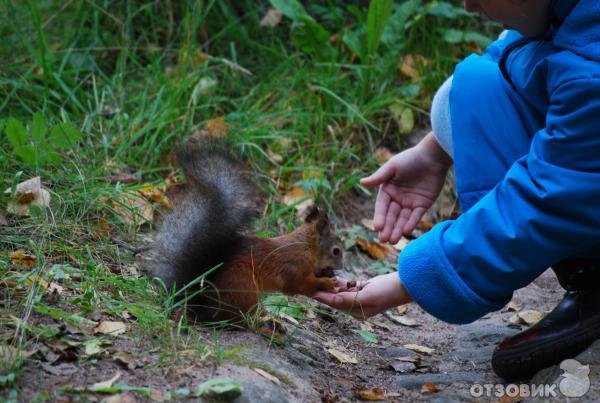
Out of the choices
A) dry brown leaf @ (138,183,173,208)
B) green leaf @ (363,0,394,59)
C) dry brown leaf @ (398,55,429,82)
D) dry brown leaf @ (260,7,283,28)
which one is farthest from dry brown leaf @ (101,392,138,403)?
dry brown leaf @ (260,7,283,28)

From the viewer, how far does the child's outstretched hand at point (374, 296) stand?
79.4 inches

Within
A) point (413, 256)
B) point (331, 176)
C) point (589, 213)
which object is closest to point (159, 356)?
point (413, 256)

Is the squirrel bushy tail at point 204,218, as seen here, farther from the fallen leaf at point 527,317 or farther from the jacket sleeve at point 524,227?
the fallen leaf at point 527,317

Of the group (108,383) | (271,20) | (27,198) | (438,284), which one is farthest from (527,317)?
(271,20)

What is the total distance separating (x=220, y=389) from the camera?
158 cm

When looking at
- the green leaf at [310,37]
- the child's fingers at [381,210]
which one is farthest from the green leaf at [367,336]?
the green leaf at [310,37]

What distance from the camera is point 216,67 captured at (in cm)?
358

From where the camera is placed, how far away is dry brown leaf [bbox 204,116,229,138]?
3.11 metres

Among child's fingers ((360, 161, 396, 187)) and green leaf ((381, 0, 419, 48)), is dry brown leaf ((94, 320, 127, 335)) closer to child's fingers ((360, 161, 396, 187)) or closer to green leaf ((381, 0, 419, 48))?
child's fingers ((360, 161, 396, 187))

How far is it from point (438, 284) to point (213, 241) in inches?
21.6

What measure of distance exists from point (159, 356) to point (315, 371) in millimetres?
469

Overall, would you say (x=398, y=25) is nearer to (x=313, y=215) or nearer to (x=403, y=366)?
(x=313, y=215)

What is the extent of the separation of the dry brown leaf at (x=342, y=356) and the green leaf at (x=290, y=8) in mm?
1846

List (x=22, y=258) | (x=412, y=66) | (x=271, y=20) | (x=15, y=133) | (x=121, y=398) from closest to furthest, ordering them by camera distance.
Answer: (x=121, y=398)
(x=22, y=258)
(x=15, y=133)
(x=412, y=66)
(x=271, y=20)
